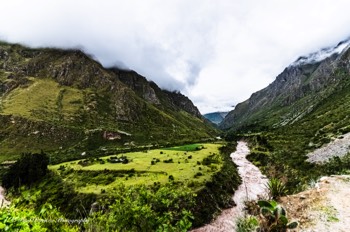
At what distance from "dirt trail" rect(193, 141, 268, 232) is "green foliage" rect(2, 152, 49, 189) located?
72.7 m

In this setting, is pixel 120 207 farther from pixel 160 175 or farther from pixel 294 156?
pixel 294 156

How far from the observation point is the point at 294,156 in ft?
379

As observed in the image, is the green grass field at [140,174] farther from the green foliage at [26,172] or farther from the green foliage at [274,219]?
the green foliage at [274,219]

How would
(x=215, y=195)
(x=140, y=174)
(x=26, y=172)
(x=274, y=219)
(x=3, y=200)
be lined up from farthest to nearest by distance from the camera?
(x=26, y=172) < (x=140, y=174) < (x=215, y=195) < (x=274, y=219) < (x=3, y=200)

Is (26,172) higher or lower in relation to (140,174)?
higher

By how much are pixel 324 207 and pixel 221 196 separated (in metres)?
53.3

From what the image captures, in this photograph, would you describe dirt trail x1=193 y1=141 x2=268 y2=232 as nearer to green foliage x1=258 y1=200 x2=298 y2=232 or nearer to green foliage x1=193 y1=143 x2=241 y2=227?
green foliage x1=193 y1=143 x2=241 y2=227

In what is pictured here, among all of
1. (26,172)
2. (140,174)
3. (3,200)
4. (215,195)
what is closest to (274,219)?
(3,200)

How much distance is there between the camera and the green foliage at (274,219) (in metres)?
25.9

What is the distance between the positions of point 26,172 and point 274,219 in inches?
4418

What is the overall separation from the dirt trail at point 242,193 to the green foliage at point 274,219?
Result: 7.06m

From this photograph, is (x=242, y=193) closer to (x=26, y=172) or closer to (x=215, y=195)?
(x=215, y=195)

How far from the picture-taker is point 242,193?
9156 cm

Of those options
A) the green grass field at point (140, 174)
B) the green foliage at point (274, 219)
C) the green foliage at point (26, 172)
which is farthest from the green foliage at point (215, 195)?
the green foliage at point (26, 172)
